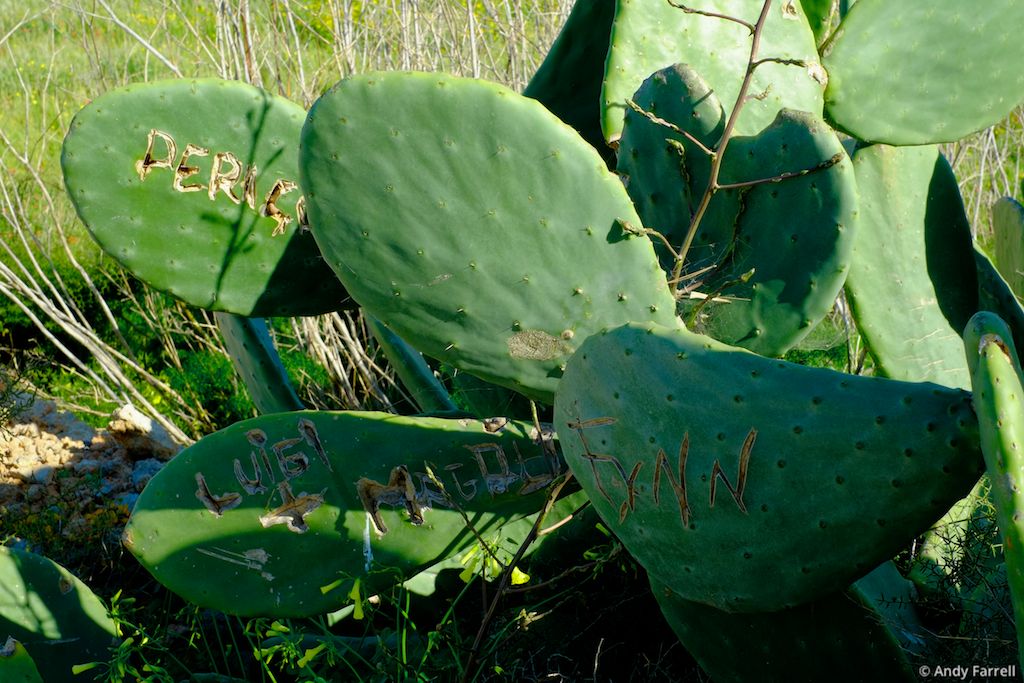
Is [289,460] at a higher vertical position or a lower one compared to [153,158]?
lower

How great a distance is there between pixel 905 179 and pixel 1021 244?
10.8 inches

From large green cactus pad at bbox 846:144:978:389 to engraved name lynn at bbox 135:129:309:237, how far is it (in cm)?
101

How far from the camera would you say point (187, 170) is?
1.70 metres

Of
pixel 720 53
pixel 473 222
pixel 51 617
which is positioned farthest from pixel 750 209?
pixel 51 617

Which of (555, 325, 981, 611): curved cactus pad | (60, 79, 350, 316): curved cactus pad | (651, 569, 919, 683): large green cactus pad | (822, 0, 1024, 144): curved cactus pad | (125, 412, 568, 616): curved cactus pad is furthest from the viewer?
(822, 0, 1024, 144): curved cactus pad

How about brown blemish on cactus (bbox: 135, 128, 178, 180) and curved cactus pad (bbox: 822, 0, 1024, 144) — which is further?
curved cactus pad (bbox: 822, 0, 1024, 144)

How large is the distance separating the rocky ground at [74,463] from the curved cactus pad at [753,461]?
1836mm

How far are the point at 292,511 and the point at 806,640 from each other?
0.78m

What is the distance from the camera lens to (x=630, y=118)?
1.61 metres

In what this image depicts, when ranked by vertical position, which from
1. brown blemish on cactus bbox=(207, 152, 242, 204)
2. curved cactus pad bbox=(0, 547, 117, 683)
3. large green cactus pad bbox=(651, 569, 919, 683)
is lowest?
curved cactus pad bbox=(0, 547, 117, 683)

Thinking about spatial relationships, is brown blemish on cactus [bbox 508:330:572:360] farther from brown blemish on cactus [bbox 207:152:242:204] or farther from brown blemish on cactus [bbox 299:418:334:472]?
brown blemish on cactus [bbox 207:152:242:204]

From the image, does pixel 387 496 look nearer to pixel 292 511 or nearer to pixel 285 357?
pixel 292 511

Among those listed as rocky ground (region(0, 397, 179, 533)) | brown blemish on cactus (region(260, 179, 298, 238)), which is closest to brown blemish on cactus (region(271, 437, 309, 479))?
brown blemish on cactus (region(260, 179, 298, 238))

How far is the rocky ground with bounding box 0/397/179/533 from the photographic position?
2.83m
